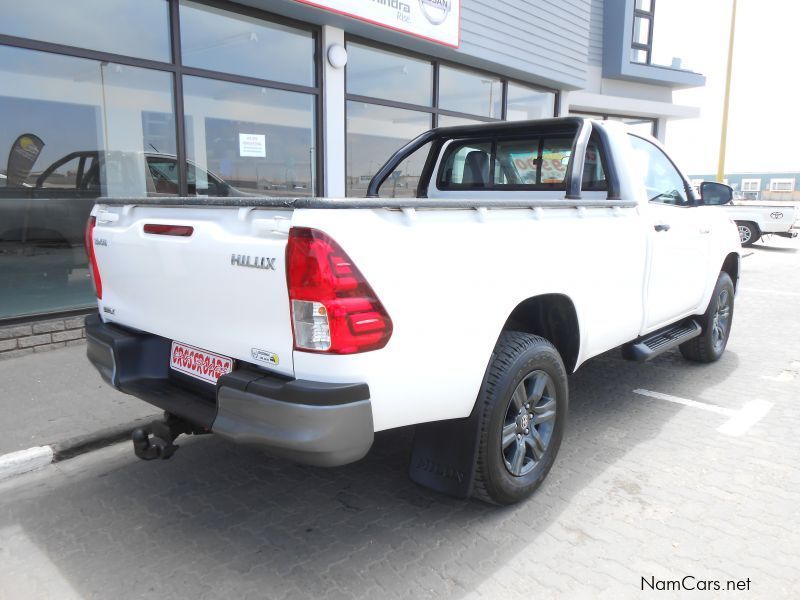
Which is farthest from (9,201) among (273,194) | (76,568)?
(76,568)

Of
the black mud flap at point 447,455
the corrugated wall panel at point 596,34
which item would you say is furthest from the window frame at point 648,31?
the black mud flap at point 447,455

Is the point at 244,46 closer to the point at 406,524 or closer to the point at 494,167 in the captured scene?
the point at 494,167

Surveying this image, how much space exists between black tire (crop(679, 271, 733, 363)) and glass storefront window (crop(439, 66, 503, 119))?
5.84m

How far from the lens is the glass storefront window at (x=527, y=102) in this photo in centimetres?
1145

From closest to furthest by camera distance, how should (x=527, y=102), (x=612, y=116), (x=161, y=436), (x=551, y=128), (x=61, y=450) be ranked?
1. (x=161, y=436)
2. (x=61, y=450)
3. (x=551, y=128)
4. (x=527, y=102)
5. (x=612, y=116)

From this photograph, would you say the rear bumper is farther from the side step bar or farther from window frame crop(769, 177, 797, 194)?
window frame crop(769, 177, 797, 194)

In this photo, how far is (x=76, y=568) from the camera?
2562 millimetres

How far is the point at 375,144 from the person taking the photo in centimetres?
897

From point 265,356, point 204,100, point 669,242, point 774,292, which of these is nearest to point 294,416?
point 265,356

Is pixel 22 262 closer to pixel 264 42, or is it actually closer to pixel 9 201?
pixel 9 201

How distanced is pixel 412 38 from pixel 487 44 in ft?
6.10

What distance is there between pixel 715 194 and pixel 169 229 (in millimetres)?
4113

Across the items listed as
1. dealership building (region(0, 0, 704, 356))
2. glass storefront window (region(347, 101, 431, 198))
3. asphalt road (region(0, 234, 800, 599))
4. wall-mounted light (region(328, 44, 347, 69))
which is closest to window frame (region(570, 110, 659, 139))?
dealership building (region(0, 0, 704, 356))

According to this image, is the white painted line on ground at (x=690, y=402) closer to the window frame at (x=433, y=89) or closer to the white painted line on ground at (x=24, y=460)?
the window frame at (x=433, y=89)
